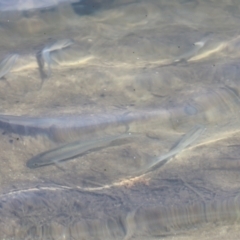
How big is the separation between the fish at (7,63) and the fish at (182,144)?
1.69 meters

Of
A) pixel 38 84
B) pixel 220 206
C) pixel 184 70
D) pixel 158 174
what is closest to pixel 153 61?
pixel 184 70

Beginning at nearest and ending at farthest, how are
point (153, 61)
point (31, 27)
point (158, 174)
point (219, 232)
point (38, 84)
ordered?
point (219, 232) → point (158, 174) → point (38, 84) → point (153, 61) → point (31, 27)

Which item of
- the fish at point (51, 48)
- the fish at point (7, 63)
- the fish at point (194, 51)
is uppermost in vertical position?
the fish at point (7, 63)

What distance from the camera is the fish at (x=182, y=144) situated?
307 cm

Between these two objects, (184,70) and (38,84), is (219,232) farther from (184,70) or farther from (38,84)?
(38,84)

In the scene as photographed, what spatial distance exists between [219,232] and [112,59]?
2117 mm

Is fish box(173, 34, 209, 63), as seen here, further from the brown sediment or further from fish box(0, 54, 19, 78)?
the brown sediment

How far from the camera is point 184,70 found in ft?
13.0

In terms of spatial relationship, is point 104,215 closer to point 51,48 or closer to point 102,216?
point 102,216

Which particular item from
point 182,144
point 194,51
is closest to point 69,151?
point 182,144

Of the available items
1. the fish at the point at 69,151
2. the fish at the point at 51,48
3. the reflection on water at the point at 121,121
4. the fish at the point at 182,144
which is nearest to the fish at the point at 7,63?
the reflection on water at the point at 121,121

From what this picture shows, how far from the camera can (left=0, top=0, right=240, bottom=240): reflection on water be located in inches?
105

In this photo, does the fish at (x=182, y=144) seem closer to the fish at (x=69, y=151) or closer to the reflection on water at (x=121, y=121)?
the reflection on water at (x=121, y=121)

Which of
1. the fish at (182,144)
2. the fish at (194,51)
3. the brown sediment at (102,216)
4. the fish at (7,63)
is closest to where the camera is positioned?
the brown sediment at (102,216)
